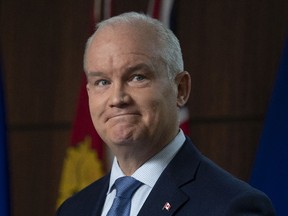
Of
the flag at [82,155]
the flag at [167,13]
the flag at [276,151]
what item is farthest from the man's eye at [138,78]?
the flag at [82,155]

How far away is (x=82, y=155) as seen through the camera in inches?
152

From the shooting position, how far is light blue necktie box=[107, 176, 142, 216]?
2123 millimetres

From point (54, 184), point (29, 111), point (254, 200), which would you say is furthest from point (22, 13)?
point (254, 200)

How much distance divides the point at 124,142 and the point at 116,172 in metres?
0.16

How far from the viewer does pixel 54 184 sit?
4.31 meters

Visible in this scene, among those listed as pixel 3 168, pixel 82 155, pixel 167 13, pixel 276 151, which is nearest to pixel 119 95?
pixel 276 151

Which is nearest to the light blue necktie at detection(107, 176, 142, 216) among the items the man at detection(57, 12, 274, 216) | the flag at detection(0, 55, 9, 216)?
the man at detection(57, 12, 274, 216)

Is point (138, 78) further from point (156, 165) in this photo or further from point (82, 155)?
point (82, 155)

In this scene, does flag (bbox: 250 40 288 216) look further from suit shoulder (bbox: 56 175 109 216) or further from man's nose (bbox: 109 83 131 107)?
man's nose (bbox: 109 83 131 107)

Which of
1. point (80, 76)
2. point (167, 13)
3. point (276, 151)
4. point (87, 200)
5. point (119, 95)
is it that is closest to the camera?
point (119, 95)

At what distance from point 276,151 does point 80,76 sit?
51.2 inches

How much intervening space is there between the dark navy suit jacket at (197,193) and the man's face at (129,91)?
8 cm

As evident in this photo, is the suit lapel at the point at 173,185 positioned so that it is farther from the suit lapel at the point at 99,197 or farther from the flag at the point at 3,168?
the flag at the point at 3,168

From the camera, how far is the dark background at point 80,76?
3541 mm
